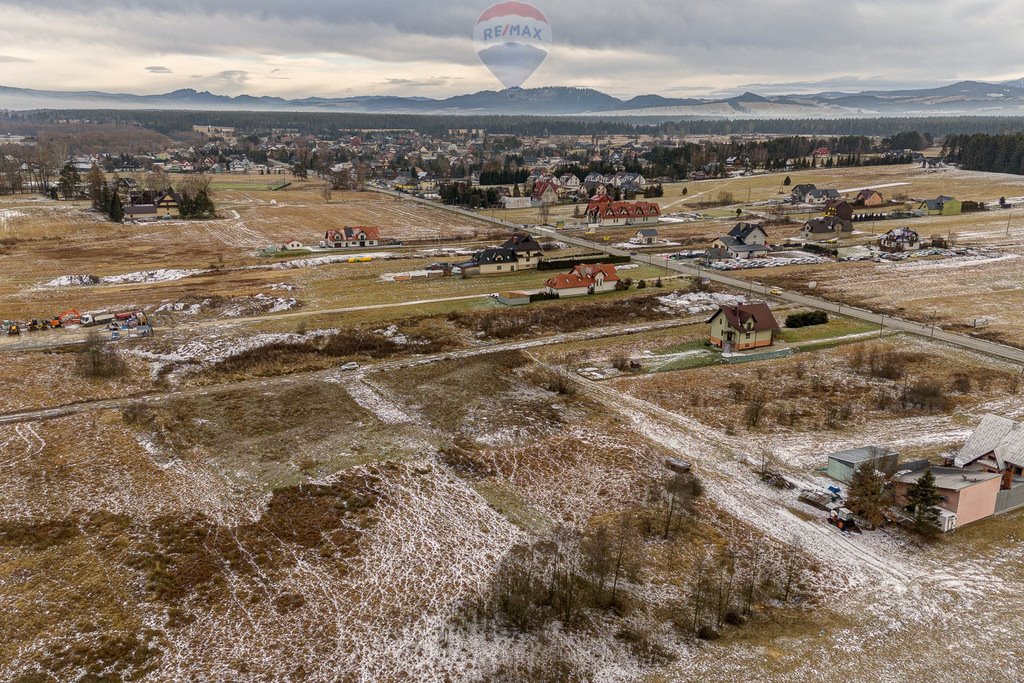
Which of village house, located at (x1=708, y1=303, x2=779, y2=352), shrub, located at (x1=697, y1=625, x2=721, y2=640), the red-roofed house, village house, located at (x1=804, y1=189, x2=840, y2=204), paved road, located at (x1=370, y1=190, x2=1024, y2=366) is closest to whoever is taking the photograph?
shrub, located at (x1=697, y1=625, x2=721, y2=640)

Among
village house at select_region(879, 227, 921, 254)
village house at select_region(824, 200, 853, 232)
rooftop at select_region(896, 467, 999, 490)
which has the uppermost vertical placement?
village house at select_region(824, 200, 853, 232)

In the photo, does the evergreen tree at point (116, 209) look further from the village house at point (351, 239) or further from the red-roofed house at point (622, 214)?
the red-roofed house at point (622, 214)

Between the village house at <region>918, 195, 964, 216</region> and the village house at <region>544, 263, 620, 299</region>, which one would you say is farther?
the village house at <region>918, 195, 964, 216</region>

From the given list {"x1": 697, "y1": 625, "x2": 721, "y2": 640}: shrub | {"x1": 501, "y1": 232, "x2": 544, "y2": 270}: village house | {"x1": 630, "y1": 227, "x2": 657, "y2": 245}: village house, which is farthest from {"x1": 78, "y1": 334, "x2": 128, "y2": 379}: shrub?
{"x1": 630, "y1": 227, "x2": 657, "y2": 245}: village house

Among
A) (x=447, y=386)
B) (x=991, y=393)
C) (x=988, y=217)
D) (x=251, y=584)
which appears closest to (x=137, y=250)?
(x=447, y=386)

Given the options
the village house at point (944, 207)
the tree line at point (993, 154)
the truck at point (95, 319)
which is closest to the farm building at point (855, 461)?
the truck at point (95, 319)

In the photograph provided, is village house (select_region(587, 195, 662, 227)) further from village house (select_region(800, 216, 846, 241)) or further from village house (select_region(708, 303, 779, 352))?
village house (select_region(708, 303, 779, 352))

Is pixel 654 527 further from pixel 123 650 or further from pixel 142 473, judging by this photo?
pixel 142 473
